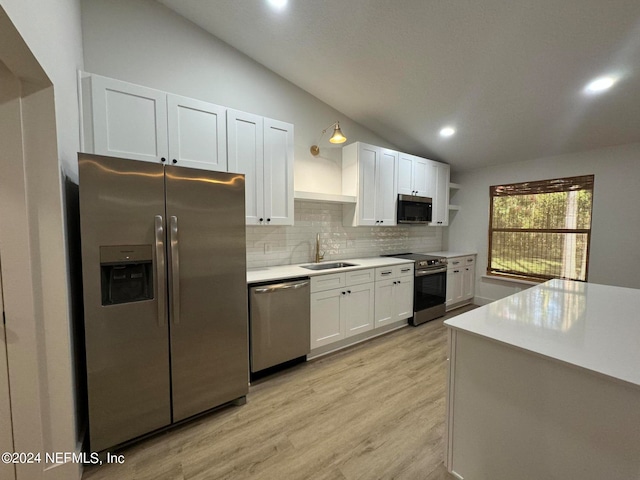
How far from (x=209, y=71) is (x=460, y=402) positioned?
3373 mm

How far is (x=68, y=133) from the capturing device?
5.23 ft

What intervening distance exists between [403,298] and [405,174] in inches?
70.4

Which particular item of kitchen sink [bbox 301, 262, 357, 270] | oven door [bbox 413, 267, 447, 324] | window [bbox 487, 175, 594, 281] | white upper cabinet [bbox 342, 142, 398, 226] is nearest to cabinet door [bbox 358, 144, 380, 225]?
white upper cabinet [bbox 342, 142, 398, 226]

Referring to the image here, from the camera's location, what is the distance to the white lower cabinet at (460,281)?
4129 mm

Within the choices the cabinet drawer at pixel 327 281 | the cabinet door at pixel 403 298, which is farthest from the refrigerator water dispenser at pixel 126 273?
the cabinet door at pixel 403 298

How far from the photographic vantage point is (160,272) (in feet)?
5.52

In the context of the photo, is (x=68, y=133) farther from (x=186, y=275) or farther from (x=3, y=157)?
(x=186, y=275)

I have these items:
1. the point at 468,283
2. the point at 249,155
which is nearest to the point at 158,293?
the point at 249,155

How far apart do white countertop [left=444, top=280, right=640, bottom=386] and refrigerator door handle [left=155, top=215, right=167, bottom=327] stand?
171cm

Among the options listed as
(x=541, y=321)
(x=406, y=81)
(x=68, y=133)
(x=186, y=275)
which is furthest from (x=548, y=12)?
(x=68, y=133)

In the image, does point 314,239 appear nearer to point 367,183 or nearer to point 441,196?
point 367,183

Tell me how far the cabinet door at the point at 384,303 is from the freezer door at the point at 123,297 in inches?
88.3

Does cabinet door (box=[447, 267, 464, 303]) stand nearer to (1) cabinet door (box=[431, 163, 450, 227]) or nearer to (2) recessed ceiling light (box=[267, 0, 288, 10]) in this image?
(1) cabinet door (box=[431, 163, 450, 227])

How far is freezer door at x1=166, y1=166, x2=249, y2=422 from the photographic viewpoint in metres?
1.75
